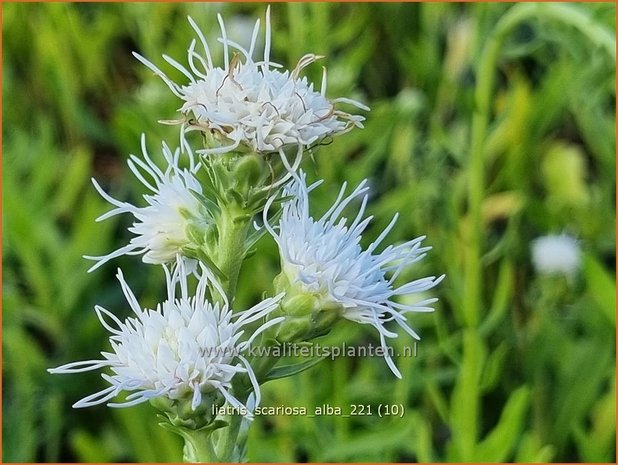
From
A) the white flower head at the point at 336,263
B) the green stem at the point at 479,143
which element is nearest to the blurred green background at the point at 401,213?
the green stem at the point at 479,143

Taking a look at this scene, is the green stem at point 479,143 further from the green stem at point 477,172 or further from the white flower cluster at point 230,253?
the white flower cluster at point 230,253

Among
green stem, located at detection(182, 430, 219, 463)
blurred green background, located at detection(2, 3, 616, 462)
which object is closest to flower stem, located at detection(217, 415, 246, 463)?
green stem, located at detection(182, 430, 219, 463)

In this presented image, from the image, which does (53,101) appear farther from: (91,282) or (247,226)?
(247,226)

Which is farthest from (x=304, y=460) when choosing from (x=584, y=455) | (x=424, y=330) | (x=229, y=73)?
(x=229, y=73)

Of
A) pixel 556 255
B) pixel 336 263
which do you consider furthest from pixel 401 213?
pixel 336 263

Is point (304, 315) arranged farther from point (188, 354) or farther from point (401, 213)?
point (401, 213)

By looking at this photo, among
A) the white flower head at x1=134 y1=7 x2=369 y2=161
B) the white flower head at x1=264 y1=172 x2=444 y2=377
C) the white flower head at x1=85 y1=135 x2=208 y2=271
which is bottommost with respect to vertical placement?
the white flower head at x1=264 y1=172 x2=444 y2=377

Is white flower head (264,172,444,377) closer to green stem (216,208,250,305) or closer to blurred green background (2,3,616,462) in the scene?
green stem (216,208,250,305)
